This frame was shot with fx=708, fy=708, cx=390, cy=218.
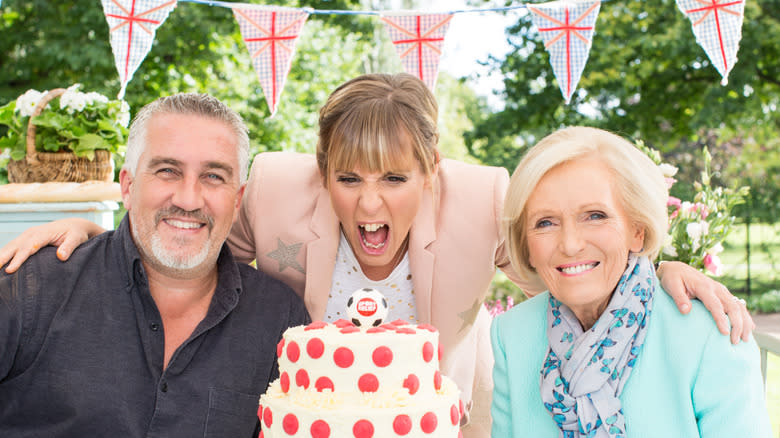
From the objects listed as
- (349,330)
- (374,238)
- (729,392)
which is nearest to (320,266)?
(374,238)

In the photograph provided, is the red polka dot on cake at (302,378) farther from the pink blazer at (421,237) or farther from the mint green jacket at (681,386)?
the pink blazer at (421,237)

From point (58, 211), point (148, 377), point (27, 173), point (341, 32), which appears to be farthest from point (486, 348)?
point (341, 32)

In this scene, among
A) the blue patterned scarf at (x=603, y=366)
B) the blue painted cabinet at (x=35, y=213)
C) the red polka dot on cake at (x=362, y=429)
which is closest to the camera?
the red polka dot on cake at (x=362, y=429)

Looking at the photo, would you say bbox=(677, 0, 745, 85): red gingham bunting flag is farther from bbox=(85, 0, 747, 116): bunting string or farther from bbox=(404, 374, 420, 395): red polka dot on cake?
bbox=(404, 374, 420, 395): red polka dot on cake

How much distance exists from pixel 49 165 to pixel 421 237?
2375 mm

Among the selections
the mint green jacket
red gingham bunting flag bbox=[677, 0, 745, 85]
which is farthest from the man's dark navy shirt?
red gingham bunting flag bbox=[677, 0, 745, 85]

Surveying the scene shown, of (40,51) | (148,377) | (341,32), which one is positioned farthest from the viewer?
(341,32)

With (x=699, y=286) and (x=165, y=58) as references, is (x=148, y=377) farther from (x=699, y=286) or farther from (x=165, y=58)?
(x=165, y=58)

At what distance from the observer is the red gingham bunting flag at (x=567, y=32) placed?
5.28 meters

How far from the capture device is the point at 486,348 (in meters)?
3.53

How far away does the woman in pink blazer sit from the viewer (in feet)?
8.99

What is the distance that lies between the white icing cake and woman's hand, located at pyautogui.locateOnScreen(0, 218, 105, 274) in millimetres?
1025

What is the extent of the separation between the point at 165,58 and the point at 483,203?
9635mm

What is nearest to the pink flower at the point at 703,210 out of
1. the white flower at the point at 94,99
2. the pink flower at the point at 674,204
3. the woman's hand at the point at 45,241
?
the pink flower at the point at 674,204
